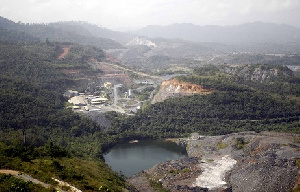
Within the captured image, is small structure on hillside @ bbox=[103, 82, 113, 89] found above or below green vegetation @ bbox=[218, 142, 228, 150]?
above

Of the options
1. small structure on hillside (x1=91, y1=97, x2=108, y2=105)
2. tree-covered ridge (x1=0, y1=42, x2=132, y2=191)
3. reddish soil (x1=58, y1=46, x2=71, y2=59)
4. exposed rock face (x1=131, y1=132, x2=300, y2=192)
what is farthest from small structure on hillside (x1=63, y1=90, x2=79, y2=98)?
exposed rock face (x1=131, y1=132, x2=300, y2=192)

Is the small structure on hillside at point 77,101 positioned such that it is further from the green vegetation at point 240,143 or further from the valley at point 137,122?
the green vegetation at point 240,143

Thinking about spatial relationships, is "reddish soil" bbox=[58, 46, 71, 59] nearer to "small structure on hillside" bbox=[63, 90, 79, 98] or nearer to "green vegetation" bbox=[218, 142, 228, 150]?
"small structure on hillside" bbox=[63, 90, 79, 98]

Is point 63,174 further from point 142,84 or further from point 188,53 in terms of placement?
point 188,53

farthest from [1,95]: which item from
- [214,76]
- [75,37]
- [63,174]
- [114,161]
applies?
[75,37]

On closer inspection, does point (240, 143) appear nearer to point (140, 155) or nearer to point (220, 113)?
point (140, 155)

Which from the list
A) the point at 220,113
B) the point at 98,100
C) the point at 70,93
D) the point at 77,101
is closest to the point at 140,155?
the point at 220,113

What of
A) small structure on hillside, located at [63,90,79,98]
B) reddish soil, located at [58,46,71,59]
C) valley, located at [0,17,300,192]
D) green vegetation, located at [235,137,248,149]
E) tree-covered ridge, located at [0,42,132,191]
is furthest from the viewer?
reddish soil, located at [58,46,71,59]
